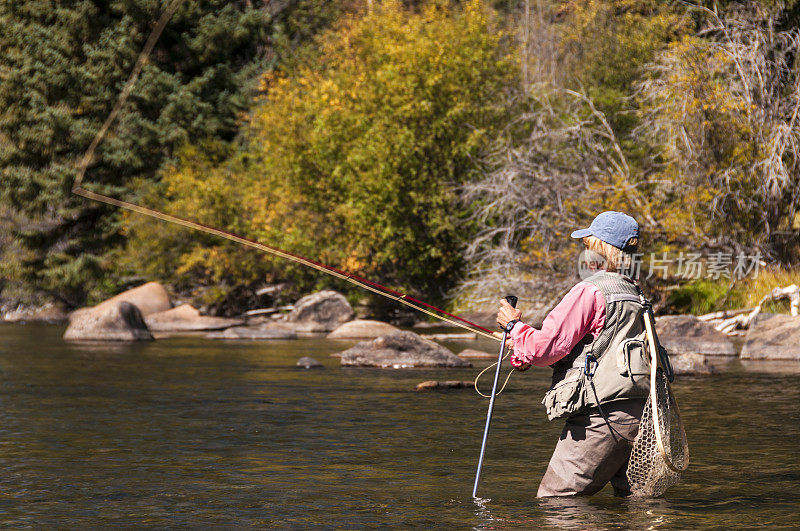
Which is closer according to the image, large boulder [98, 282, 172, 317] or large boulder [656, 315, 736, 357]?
large boulder [656, 315, 736, 357]

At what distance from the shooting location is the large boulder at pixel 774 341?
58.9ft

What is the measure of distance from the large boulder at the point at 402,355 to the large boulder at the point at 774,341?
4763 millimetres

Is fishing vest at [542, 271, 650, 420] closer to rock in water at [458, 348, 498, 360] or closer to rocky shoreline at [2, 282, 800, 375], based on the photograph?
rocky shoreline at [2, 282, 800, 375]

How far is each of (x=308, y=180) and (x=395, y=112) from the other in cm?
415

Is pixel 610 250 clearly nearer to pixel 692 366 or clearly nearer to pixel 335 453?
pixel 335 453

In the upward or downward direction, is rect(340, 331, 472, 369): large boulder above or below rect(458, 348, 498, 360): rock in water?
above

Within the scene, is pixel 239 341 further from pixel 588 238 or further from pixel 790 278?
pixel 588 238

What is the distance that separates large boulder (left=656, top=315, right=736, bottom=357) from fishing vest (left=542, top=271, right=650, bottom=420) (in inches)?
492

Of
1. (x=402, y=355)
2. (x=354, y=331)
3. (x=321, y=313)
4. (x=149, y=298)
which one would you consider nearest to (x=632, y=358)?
(x=402, y=355)

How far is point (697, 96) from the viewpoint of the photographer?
72.3ft

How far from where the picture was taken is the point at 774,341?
1819 centimetres

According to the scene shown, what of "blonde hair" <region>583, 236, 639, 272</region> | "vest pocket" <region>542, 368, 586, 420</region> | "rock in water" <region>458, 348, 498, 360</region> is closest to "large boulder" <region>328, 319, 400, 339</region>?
"rock in water" <region>458, 348, 498, 360</region>

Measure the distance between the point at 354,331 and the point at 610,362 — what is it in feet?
58.7

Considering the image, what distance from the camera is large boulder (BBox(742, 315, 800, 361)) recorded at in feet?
58.9
